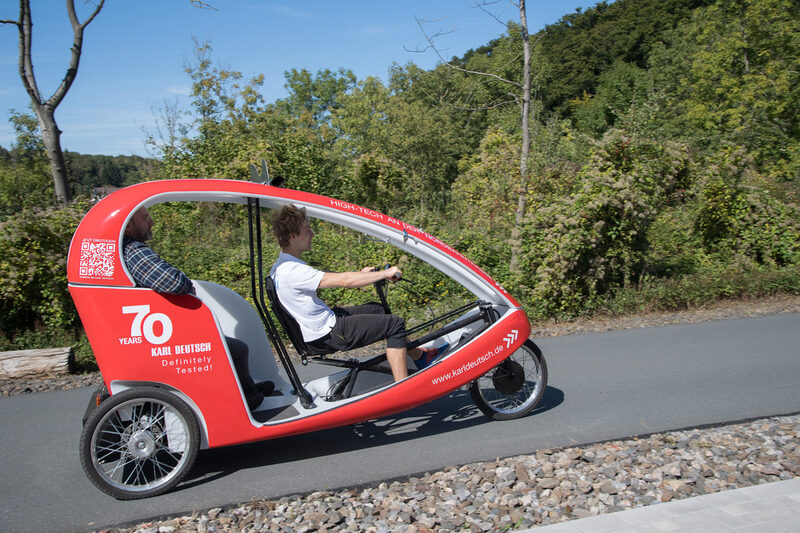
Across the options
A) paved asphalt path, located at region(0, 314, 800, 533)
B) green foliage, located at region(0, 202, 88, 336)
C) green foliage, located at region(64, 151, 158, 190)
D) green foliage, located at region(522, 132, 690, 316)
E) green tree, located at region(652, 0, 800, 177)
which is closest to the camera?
paved asphalt path, located at region(0, 314, 800, 533)

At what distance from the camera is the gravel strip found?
133 inches

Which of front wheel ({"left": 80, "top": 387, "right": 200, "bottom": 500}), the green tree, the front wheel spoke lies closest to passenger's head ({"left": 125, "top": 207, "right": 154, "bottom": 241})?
front wheel ({"left": 80, "top": 387, "right": 200, "bottom": 500})

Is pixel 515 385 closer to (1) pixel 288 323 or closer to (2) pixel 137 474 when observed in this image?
(1) pixel 288 323

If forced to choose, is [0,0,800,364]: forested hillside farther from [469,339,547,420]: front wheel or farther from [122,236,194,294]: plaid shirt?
[122,236,194,294]: plaid shirt

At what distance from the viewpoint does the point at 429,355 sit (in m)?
4.80

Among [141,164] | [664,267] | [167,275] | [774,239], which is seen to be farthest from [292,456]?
[141,164]

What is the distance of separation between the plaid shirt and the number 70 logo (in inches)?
6.2

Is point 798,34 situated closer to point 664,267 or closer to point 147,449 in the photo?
point 664,267

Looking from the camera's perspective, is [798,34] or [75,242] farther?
[798,34]

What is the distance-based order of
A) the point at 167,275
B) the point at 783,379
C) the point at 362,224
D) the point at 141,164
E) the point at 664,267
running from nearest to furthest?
1. the point at 167,275
2. the point at 362,224
3. the point at 783,379
4. the point at 664,267
5. the point at 141,164

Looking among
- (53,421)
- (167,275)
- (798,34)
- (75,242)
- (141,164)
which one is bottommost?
(53,421)

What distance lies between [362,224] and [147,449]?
2.03m

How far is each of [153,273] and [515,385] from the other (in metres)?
2.92

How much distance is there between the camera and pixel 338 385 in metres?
4.56
